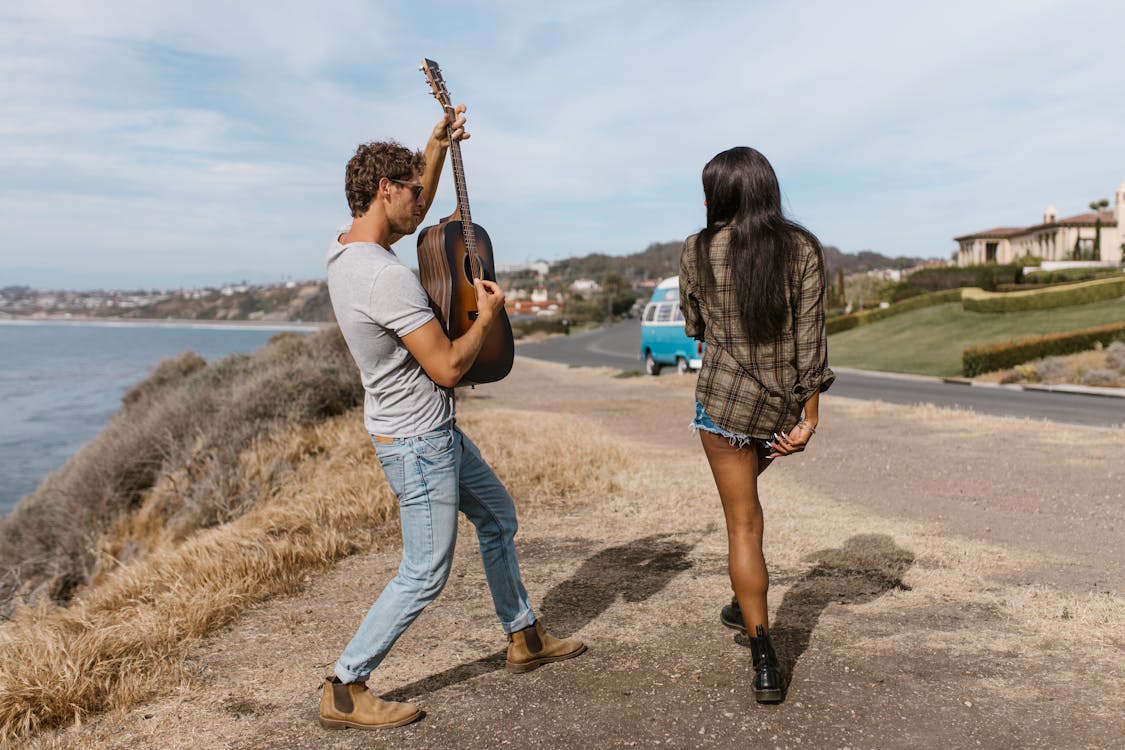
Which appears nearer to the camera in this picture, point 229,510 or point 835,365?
point 229,510

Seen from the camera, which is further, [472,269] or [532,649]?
[532,649]

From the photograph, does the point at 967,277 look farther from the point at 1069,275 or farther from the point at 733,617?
the point at 733,617

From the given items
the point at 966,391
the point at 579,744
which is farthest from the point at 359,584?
the point at 966,391

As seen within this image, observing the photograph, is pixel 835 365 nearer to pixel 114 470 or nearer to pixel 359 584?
pixel 114 470

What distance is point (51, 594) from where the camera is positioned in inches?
341

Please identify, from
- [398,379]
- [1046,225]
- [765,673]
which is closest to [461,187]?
[398,379]

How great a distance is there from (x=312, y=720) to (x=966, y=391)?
19254 millimetres

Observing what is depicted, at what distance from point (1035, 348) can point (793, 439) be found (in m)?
23.2

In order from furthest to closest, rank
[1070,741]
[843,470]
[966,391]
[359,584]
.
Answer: [966,391]
[843,470]
[359,584]
[1070,741]

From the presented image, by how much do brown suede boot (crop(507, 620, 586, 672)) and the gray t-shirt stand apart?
99cm

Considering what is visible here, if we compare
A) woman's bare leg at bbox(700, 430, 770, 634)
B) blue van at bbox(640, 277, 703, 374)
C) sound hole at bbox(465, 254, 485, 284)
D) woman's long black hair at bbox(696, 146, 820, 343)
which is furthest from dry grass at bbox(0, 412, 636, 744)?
blue van at bbox(640, 277, 703, 374)

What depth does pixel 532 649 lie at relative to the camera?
139 inches

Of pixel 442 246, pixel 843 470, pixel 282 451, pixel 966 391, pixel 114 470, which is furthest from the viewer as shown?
pixel 966 391

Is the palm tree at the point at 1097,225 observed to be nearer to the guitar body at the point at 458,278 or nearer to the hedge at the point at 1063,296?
the hedge at the point at 1063,296
